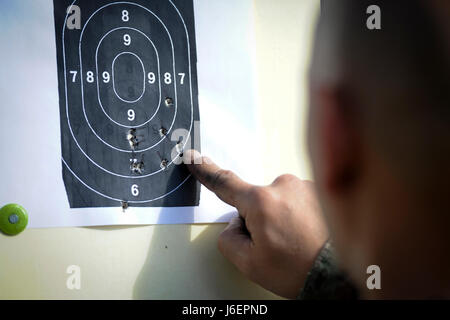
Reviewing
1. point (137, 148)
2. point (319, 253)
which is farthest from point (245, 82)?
→ point (319, 253)

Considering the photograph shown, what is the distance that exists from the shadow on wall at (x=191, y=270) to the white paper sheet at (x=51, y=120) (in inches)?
1.1

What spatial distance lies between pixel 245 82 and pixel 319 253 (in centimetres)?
32

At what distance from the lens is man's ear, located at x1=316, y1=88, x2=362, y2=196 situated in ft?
0.69

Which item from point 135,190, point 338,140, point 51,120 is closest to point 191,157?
point 135,190

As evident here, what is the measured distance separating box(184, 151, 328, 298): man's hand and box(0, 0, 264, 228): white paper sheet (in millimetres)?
61

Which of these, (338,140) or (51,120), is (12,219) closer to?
(51,120)

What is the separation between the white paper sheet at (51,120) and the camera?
2.08ft

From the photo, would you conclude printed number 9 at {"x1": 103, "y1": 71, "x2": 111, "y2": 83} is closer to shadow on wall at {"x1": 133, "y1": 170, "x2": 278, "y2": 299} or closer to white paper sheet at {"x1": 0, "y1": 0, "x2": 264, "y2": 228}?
white paper sheet at {"x1": 0, "y1": 0, "x2": 264, "y2": 228}

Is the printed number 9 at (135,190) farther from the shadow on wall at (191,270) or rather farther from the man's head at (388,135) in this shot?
the man's head at (388,135)

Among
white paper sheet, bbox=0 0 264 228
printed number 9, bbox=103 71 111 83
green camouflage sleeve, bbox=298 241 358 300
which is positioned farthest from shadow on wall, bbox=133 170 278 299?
printed number 9, bbox=103 71 111 83

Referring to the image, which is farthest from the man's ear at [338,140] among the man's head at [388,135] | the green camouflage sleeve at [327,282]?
the green camouflage sleeve at [327,282]

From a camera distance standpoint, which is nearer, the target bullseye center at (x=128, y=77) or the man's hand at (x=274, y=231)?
the man's hand at (x=274, y=231)

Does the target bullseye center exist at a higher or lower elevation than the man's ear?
higher

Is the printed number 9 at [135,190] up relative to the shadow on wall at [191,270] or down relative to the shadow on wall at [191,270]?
up
